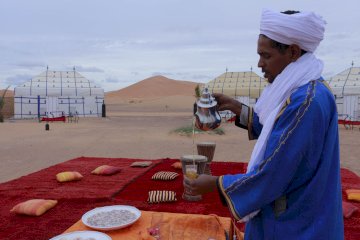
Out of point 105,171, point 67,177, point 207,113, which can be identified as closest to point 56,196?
point 67,177

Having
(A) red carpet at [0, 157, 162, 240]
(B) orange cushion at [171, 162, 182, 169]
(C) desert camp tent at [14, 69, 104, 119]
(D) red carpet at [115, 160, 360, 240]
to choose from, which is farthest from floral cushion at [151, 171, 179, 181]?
(C) desert camp tent at [14, 69, 104, 119]

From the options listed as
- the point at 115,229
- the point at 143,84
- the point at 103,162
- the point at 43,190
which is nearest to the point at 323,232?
the point at 115,229

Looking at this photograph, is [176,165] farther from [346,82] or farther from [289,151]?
[346,82]

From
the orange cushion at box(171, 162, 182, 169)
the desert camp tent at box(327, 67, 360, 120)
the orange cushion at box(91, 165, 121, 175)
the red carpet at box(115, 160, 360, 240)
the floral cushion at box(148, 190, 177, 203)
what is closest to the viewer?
the red carpet at box(115, 160, 360, 240)

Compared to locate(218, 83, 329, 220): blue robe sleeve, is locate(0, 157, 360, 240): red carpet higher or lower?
lower

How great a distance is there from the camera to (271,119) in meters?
1.19

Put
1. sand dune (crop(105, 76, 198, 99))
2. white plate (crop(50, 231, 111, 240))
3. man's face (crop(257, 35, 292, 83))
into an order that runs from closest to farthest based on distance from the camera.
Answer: man's face (crop(257, 35, 292, 83)), white plate (crop(50, 231, 111, 240)), sand dune (crop(105, 76, 198, 99))

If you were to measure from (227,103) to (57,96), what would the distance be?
21436mm

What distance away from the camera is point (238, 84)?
26.4 metres

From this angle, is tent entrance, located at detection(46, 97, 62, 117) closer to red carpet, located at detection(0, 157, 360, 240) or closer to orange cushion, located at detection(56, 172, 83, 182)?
red carpet, located at detection(0, 157, 360, 240)

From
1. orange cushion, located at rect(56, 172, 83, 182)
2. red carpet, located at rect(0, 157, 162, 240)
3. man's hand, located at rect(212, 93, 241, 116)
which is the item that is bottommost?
red carpet, located at rect(0, 157, 162, 240)

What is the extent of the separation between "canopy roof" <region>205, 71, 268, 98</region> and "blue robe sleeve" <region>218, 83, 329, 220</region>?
2404cm

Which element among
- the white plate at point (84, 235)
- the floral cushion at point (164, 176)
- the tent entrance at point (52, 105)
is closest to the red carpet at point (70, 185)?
the floral cushion at point (164, 176)

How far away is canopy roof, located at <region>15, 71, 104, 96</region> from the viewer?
21.8m
